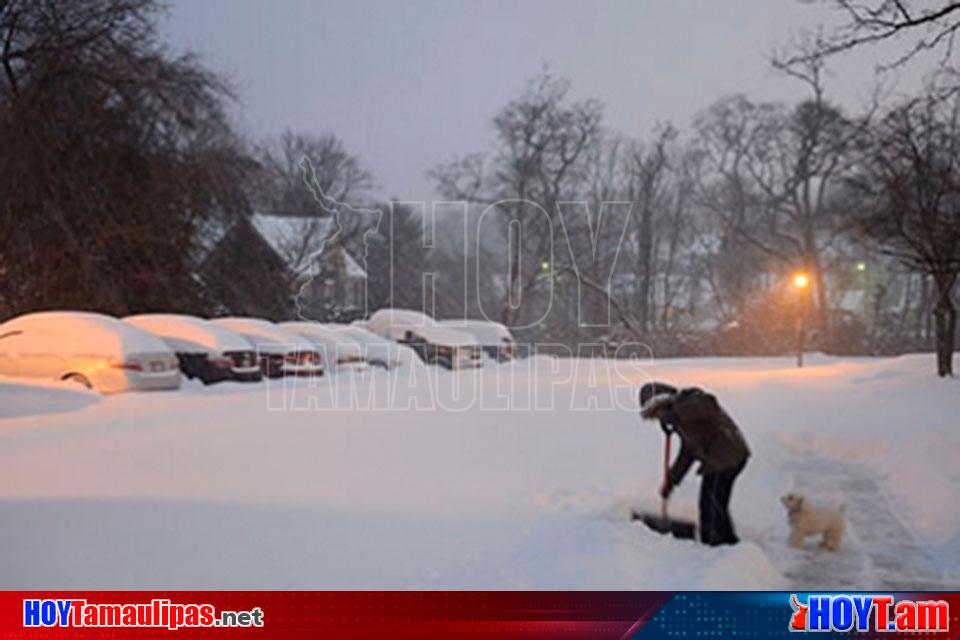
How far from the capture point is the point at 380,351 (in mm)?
12422

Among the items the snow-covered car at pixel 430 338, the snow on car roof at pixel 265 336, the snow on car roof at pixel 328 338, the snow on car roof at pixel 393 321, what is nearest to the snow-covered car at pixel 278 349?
the snow on car roof at pixel 265 336

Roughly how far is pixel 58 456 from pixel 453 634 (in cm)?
257

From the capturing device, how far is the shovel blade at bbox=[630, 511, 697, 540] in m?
3.84

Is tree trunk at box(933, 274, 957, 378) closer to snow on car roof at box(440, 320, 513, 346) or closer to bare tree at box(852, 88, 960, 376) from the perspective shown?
bare tree at box(852, 88, 960, 376)

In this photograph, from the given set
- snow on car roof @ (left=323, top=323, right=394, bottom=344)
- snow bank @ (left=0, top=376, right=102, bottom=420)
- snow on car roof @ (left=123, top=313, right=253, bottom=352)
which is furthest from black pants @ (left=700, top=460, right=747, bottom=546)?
snow on car roof @ (left=323, top=323, right=394, bottom=344)

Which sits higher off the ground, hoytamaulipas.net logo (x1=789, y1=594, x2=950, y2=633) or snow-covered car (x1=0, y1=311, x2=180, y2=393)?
snow-covered car (x1=0, y1=311, x2=180, y2=393)

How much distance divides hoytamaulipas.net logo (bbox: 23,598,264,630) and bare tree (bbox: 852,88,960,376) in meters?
7.74

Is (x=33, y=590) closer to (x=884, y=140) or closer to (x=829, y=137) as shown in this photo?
(x=884, y=140)

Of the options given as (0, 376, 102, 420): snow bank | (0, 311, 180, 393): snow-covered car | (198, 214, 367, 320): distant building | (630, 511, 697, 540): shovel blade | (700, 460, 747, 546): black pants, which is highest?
(198, 214, 367, 320): distant building

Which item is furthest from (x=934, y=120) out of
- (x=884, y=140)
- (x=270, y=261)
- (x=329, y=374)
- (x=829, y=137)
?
(x=270, y=261)

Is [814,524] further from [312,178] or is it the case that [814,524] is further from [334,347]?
[312,178]

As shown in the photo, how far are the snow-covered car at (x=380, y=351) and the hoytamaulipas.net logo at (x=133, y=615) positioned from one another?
991cm

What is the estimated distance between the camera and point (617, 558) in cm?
321

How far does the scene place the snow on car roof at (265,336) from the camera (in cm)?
1060
